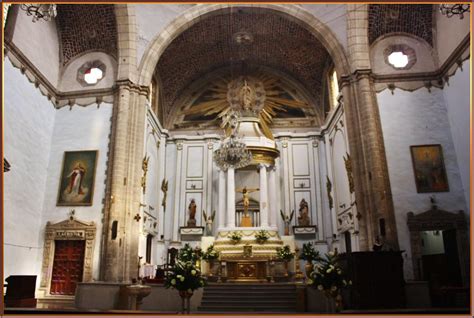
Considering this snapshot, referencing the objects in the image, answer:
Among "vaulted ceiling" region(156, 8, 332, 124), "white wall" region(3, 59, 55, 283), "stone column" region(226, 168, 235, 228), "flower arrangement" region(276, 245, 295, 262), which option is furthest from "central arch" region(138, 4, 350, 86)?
"flower arrangement" region(276, 245, 295, 262)

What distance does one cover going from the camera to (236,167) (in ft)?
46.6

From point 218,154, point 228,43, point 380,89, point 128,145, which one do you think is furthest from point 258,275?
point 228,43

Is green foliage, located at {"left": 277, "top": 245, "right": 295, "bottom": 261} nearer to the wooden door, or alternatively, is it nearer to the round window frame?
the wooden door

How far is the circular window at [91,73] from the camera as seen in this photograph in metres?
15.6

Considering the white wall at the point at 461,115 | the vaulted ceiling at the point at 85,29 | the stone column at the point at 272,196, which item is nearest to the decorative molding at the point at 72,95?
the vaulted ceiling at the point at 85,29

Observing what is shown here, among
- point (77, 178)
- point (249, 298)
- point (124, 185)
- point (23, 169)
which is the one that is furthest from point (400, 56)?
point (23, 169)

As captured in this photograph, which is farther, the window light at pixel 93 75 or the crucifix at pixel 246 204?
the crucifix at pixel 246 204

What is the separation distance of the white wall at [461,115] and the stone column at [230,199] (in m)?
8.89

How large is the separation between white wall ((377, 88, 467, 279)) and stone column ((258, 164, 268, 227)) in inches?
231

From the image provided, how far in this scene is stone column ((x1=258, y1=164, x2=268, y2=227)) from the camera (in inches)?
679

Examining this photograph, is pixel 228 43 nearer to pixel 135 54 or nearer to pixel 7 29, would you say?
pixel 135 54

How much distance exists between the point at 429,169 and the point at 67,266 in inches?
493

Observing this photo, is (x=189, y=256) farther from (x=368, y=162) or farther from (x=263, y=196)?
(x=368, y=162)

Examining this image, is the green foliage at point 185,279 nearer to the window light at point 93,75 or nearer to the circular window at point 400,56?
the window light at point 93,75
